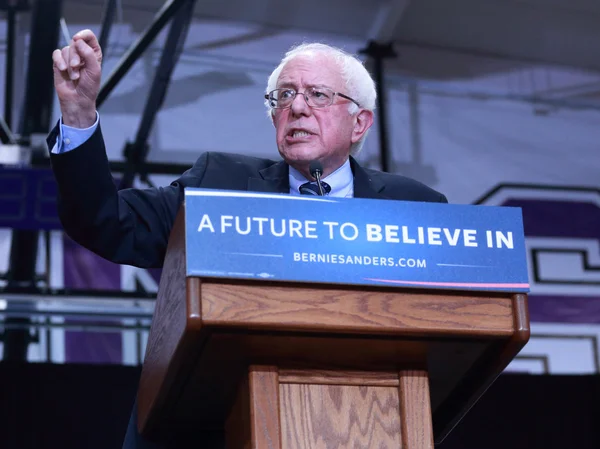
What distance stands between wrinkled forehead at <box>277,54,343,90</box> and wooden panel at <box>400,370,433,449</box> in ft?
2.50

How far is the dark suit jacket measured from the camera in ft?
5.01

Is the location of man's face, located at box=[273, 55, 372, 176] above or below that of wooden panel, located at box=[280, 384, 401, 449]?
above

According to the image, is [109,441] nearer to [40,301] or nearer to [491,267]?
[40,301]

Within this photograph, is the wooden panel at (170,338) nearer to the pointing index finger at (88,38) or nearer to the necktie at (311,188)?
the pointing index finger at (88,38)

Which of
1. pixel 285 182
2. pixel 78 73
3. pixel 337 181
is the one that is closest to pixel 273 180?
pixel 285 182

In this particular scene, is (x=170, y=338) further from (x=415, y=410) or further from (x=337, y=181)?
(x=337, y=181)

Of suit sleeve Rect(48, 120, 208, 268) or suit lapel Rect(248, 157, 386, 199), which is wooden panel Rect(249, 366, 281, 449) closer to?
suit sleeve Rect(48, 120, 208, 268)

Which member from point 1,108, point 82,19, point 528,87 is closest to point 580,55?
point 528,87

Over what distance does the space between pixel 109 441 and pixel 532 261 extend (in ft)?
6.18

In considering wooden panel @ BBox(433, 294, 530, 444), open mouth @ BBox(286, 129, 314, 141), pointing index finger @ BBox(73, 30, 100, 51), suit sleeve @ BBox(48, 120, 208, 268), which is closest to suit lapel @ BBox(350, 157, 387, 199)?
open mouth @ BBox(286, 129, 314, 141)

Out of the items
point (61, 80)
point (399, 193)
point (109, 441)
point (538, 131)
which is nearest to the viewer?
point (61, 80)

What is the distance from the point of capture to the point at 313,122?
193 cm

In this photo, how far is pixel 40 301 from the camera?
3.77 m

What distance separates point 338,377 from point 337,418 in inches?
2.2
